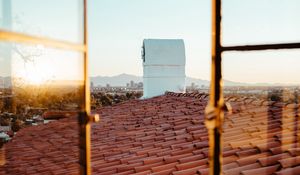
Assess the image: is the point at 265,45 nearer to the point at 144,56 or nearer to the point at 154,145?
the point at 154,145

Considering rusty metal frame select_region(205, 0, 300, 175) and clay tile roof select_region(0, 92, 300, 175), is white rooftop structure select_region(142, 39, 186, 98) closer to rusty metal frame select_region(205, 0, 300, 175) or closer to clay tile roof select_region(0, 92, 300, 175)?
clay tile roof select_region(0, 92, 300, 175)

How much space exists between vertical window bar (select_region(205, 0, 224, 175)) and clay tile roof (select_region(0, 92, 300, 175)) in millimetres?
2025

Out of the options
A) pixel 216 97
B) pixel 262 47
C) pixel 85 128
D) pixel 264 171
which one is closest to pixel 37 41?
pixel 85 128

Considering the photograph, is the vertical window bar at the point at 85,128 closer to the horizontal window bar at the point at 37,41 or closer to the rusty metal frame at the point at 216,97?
the horizontal window bar at the point at 37,41

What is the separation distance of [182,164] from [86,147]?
8.17ft

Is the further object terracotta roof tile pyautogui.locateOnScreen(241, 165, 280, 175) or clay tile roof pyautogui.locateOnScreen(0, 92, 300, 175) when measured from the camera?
clay tile roof pyautogui.locateOnScreen(0, 92, 300, 175)

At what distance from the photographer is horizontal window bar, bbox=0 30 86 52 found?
1.21 metres

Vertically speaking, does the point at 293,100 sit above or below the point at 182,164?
above

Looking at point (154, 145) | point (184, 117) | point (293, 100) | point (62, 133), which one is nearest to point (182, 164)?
point (154, 145)

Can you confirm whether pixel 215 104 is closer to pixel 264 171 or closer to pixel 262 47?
pixel 262 47

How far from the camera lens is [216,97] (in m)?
1.48

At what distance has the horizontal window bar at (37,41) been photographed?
47.5 inches

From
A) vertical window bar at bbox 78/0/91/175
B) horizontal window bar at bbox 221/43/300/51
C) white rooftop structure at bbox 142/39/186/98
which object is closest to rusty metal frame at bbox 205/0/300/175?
horizontal window bar at bbox 221/43/300/51

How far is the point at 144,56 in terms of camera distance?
10.7 metres
